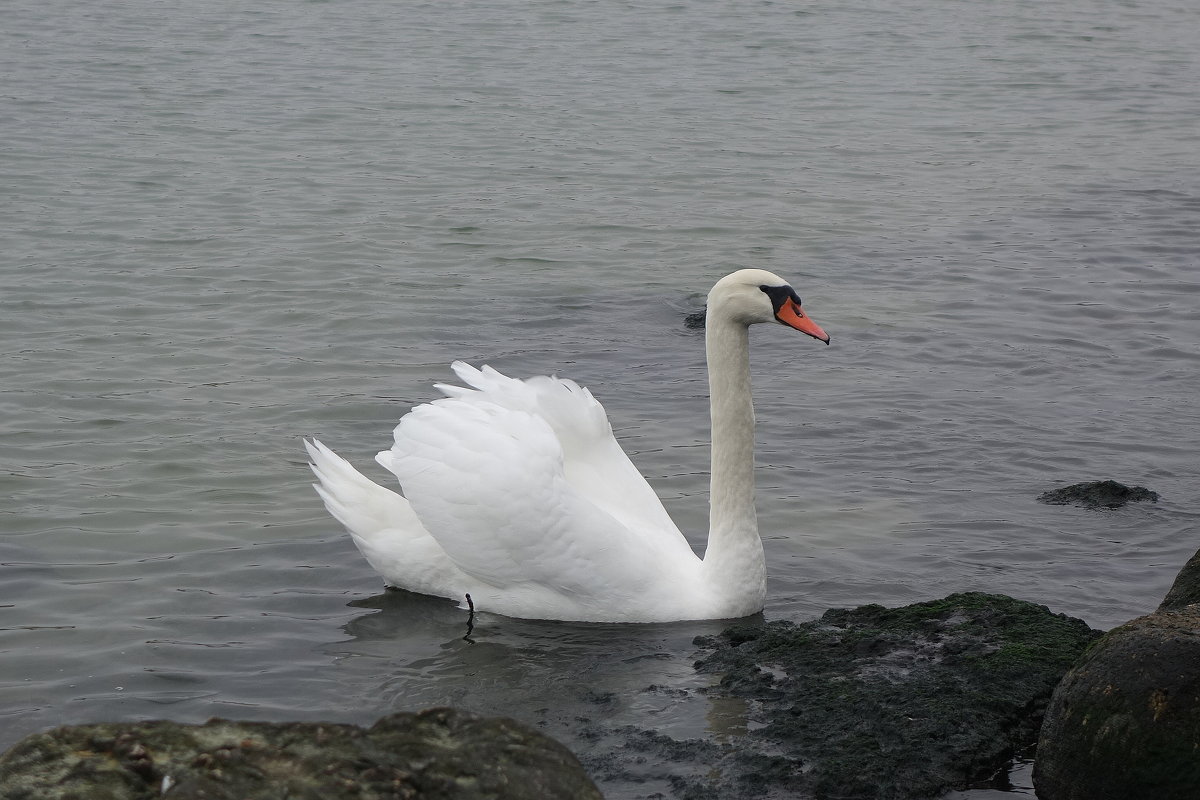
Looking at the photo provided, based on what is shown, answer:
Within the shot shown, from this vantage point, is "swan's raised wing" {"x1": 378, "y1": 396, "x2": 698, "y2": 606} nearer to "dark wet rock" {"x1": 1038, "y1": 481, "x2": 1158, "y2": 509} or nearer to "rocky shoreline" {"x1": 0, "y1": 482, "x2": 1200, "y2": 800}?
"rocky shoreline" {"x1": 0, "y1": 482, "x2": 1200, "y2": 800}

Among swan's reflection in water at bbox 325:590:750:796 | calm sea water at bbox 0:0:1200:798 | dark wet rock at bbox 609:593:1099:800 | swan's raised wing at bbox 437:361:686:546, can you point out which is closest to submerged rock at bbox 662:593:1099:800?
dark wet rock at bbox 609:593:1099:800

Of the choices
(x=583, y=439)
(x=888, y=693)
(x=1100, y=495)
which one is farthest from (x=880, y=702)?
(x=1100, y=495)

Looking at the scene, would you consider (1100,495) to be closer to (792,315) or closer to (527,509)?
(792,315)

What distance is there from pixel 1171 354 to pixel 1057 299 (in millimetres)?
1495

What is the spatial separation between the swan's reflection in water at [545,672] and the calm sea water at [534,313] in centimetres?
2

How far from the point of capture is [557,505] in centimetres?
619

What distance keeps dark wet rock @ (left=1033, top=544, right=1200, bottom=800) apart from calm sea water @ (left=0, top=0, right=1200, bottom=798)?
1.18 meters

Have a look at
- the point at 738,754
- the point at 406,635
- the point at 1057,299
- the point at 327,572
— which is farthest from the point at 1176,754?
the point at 1057,299

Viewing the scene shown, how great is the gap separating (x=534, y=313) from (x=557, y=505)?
16.4 feet

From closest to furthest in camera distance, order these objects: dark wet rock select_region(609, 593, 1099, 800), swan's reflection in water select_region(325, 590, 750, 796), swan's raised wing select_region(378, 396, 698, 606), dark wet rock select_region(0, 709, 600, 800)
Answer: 1. dark wet rock select_region(0, 709, 600, 800)
2. dark wet rock select_region(609, 593, 1099, 800)
3. swan's reflection in water select_region(325, 590, 750, 796)
4. swan's raised wing select_region(378, 396, 698, 606)

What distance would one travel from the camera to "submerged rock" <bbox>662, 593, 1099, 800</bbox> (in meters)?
4.70

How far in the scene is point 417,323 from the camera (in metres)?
10.7

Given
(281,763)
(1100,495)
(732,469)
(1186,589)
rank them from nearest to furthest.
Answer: (281,763) < (1186,589) < (732,469) < (1100,495)

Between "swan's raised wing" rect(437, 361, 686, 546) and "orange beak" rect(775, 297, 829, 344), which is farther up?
"orange beak" rect(775, 297, 829, 344)
